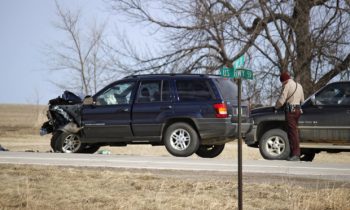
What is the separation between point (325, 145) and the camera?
51.6ft

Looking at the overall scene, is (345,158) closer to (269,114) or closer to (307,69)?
(307,69)

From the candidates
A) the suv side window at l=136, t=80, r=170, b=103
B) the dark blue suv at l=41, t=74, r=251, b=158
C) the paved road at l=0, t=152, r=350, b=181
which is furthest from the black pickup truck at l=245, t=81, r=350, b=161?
the suv side window at l=136, t=80, r=170, b=103

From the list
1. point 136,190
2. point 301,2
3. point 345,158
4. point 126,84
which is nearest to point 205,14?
point 301,2

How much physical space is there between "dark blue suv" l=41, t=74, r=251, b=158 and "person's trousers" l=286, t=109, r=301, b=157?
50.2 inches

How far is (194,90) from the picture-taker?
15742mm

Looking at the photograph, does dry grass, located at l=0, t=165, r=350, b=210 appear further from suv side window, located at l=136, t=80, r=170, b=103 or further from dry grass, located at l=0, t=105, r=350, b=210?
suv side window, located at l=136, t=80, r=170, b=103

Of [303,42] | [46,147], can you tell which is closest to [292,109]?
[303,42]

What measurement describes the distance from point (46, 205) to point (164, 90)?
706 centimetres

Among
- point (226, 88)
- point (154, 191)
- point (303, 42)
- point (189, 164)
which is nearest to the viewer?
point (154, 191)

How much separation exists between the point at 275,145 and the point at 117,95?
387 centimetres

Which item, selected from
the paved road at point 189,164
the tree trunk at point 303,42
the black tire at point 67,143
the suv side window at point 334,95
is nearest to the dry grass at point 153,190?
the paved road at point 189,164

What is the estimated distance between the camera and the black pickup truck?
15.5 metres

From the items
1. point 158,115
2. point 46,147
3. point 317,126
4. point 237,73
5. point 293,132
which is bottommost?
point 46,147

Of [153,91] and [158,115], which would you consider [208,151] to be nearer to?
[158,115]
